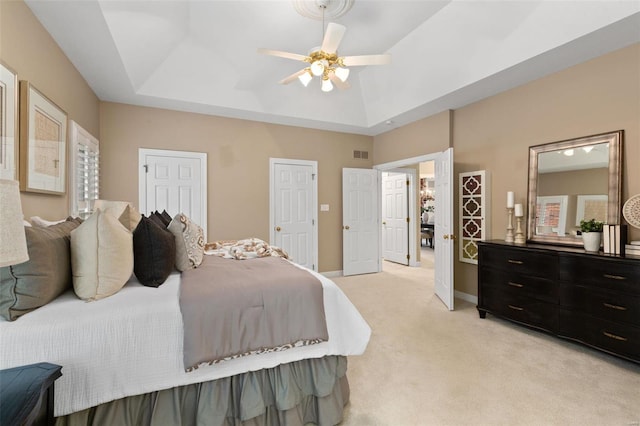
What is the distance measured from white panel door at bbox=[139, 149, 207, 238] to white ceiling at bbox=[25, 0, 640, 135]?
2.31ft

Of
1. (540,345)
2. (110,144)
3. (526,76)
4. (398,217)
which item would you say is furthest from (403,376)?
(398,217)

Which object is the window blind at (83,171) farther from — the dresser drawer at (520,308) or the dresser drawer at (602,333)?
the dresser drawer at (602,333)

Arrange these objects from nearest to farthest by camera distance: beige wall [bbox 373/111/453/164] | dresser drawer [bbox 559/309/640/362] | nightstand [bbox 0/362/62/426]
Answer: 1. nightstand [bbox 0/362/62/426]
2. dresser drawer [bbox 559/309/640/362]
3. beige wall [bbox 373/111/453/164]

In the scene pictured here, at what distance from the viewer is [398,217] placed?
22.2 ft

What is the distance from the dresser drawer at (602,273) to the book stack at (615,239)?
207 mm

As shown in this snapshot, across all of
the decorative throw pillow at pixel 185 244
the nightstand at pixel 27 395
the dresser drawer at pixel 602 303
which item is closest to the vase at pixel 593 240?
the dresser drawer at pixel 602 303

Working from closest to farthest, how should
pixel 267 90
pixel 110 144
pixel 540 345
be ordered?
1. pixel 540 345
2. pixel 110 144
3. pixel 267 90

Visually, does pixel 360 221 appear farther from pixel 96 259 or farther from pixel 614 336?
pixel 96 259

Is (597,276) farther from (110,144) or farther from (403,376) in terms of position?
(110,144)

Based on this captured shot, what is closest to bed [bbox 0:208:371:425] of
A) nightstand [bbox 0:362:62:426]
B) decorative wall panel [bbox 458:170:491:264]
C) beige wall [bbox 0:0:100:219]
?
nightstand [bbox 0:362:62:426]

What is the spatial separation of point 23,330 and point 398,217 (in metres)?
6.31

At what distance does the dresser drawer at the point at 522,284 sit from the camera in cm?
278

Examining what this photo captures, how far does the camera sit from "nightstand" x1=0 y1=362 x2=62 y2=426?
0.86m

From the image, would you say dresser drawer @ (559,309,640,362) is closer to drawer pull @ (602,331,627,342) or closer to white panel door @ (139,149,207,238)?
drawer pull @ (602,331,627,342)
